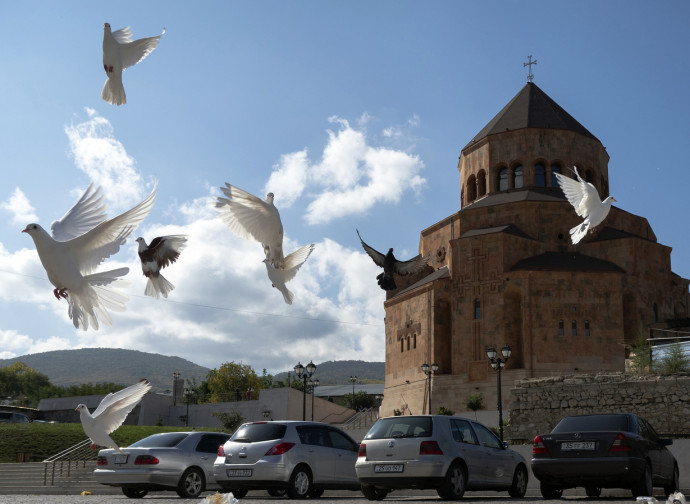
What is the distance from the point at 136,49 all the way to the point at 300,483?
8448 mm

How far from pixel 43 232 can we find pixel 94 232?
44cm

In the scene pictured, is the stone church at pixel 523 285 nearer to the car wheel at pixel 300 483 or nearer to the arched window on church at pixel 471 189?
the arched window on church at pixel 471 189

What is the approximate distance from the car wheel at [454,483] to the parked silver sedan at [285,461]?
2.47m

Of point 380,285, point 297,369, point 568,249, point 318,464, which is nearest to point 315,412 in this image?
point 380,285

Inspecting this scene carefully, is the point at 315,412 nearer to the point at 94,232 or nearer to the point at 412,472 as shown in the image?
the point at 412,472

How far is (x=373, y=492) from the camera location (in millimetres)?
13680

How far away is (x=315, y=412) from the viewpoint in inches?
2093

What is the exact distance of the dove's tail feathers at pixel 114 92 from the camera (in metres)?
7.56

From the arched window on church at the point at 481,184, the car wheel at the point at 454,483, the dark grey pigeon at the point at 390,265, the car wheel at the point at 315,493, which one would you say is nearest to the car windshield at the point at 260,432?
the car wheel at the point at 315,493

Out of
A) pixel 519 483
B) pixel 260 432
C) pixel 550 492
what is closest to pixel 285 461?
pixel 260 432

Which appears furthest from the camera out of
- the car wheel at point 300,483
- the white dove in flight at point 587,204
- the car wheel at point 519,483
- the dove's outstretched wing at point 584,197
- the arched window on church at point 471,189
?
the arched window on church at point 471,189

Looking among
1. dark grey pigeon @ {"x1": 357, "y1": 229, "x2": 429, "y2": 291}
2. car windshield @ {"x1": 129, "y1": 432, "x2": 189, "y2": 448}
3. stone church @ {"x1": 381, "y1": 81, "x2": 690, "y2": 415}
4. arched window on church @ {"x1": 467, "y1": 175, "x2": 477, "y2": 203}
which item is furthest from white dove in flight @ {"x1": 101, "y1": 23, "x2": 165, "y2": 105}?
arched window on church @ {"x1": 467, "y1": 175, "x2": 477, "y2": 203}

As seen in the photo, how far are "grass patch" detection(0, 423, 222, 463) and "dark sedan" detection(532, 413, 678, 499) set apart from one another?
21111 mm

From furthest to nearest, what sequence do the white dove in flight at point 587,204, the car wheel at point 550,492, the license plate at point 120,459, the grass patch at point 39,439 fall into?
the grass patch at point 39,439, the white dove in flight at point 587,204, the license plate at point 120,459, the car wheel at point 550,492
